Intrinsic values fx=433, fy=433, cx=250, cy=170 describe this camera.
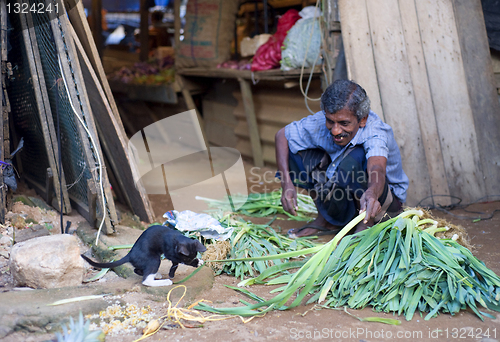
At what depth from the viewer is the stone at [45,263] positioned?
6.98 ft

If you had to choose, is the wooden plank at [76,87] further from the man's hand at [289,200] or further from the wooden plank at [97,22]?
the wooden plank at [97,22]

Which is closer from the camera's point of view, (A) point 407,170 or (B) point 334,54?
(A) point 407,170

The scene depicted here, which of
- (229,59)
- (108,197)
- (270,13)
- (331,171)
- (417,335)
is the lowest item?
(417,335)

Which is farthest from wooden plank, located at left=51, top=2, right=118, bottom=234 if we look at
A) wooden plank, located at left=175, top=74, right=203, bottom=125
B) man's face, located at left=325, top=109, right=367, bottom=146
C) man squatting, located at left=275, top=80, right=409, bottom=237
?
wooden plank, located at left=175, top=74, right=203, bottom=125

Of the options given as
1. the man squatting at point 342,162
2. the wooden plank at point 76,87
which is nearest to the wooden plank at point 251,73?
the man squatting at point 342,162

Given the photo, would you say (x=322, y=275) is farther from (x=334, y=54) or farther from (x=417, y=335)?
(x=334, y=54)

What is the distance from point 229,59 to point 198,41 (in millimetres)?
571

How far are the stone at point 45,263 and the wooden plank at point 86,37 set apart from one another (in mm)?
1135

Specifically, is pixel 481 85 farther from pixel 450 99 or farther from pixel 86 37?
pixel 86 37

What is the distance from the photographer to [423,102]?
373 cm

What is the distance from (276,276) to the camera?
247cm

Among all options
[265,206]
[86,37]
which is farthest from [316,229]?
[86,37]

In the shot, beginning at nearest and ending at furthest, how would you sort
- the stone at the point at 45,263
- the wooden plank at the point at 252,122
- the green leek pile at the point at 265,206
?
the stone at the point at 45,263
the green leek pile at the point at 265,206
the wooden plank at the point at 252,122

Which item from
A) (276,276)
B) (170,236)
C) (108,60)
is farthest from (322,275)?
(108,60)
